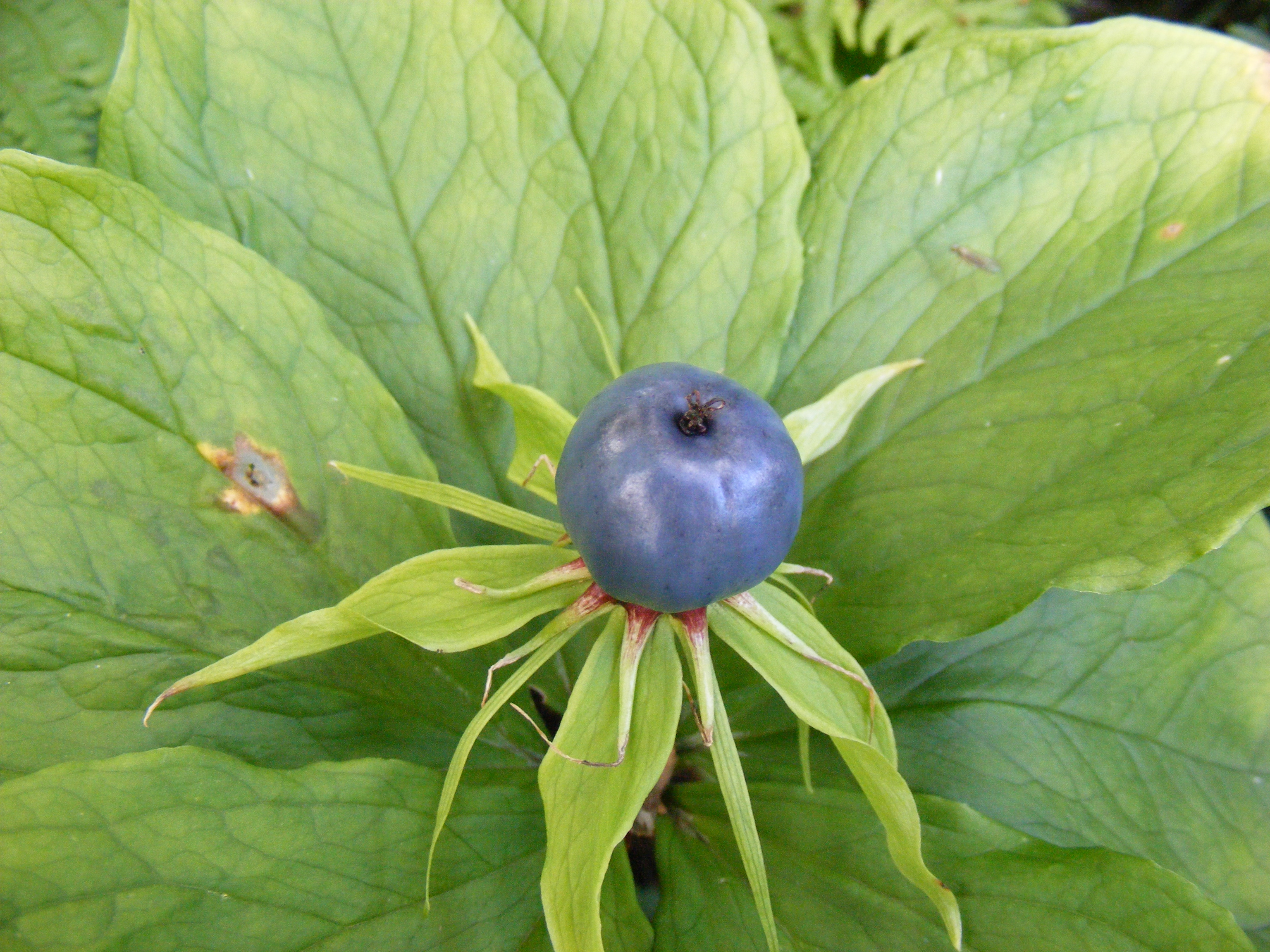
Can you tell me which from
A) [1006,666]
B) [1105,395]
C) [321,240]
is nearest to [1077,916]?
[1006,666]

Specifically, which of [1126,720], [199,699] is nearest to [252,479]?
[199,699]

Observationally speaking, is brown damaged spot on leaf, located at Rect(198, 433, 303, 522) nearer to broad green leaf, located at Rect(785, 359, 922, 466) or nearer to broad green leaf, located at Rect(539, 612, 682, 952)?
broad green leaf, located at Rect(539, 612, 682, 952)

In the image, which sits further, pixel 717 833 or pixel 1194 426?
pixel 717 833

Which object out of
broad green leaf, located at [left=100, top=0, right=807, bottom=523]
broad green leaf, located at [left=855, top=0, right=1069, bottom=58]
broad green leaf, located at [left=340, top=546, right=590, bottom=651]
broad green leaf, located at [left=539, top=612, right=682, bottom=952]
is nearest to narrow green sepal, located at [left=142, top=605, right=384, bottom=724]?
broad green leaf, located at [left=340, top=546, right=590, bottom=651]

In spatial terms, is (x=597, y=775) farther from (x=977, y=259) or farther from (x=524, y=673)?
(x=977, y=259)

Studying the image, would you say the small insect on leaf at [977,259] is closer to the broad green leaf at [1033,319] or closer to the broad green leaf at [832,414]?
the broad green leaf at [1033,319]

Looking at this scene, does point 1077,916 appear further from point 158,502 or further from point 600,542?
point 158,502

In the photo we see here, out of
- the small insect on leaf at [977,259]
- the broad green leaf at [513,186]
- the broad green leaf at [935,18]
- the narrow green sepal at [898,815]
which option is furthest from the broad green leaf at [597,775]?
the broad green leaf at [935,18]
